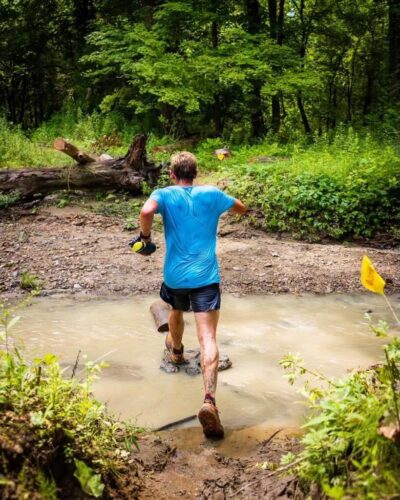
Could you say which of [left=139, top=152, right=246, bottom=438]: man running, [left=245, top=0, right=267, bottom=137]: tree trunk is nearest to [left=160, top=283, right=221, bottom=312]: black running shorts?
[left=139, top=152, right=246, bottom=438]: man running

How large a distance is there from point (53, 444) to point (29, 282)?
16.8ft

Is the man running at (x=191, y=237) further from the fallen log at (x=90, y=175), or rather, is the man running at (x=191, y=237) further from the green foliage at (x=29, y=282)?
the fallen log at (x=90, y=175)

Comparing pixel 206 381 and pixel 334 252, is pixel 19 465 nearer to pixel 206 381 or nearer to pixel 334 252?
pixel 206 381

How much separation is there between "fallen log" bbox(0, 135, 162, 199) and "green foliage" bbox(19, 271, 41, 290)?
3538 millimetres

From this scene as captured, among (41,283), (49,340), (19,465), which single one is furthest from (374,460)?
(41,283)

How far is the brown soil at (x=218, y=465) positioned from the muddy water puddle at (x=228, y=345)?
10.3 inches

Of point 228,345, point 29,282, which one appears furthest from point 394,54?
point 29,282

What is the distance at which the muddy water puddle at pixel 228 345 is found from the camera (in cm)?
405

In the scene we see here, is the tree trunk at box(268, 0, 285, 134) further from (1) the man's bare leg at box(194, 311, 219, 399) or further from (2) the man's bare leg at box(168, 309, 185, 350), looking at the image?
(1) the man's bare leg at box(194, 311, 219, 399)

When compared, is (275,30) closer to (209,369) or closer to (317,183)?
(317,183)

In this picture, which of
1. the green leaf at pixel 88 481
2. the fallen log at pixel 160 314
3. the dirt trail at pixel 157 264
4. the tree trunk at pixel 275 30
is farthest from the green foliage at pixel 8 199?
the tree trunk at pixel 275 30

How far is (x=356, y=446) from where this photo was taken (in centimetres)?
188

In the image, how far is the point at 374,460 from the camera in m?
1.69

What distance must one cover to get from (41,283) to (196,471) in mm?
4758
